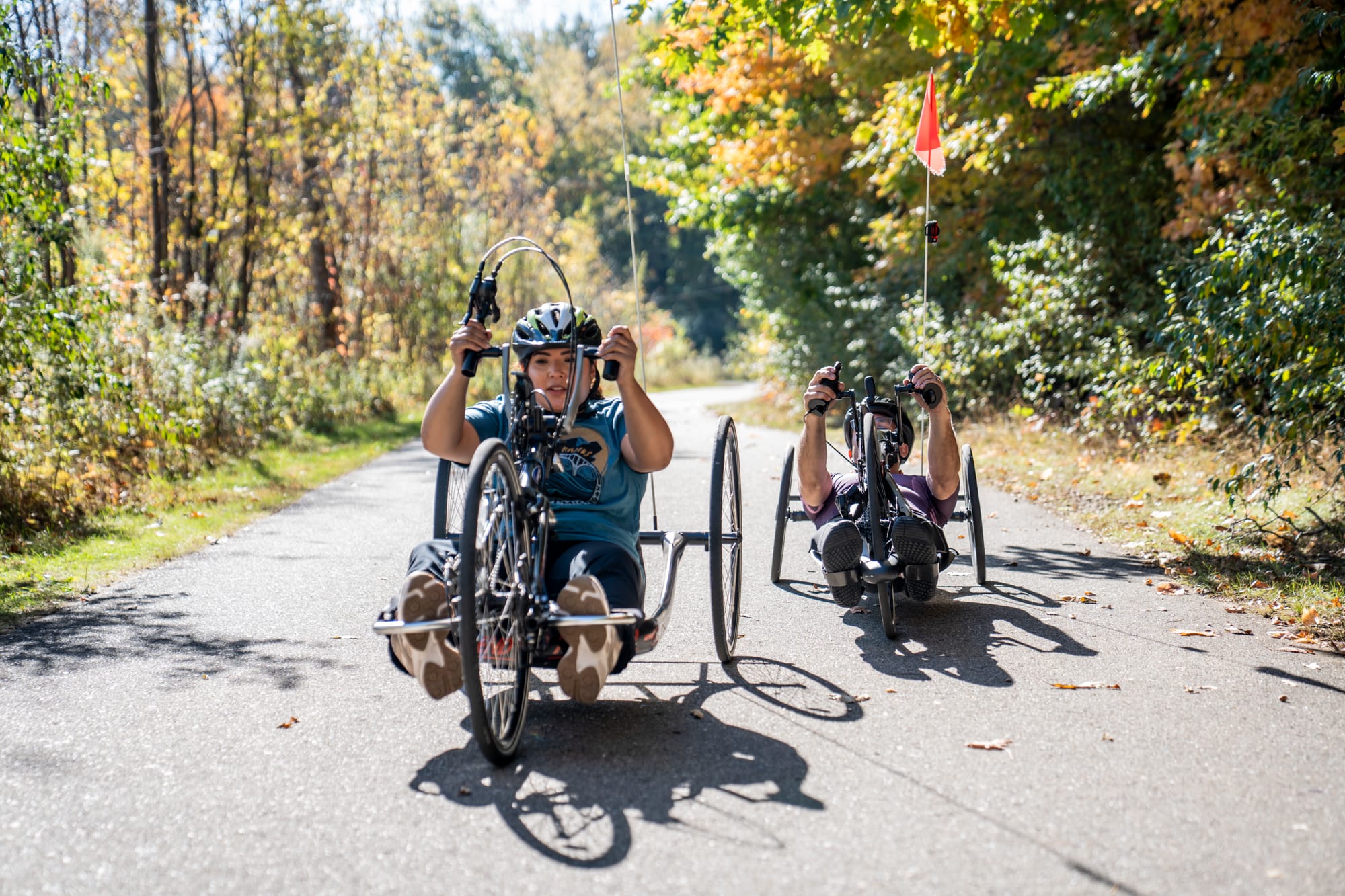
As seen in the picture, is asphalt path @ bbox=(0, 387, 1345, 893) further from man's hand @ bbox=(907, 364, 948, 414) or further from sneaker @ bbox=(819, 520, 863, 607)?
man's hand @ bbox=(907, 364, 948, 414)

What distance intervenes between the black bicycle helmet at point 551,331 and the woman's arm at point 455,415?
0.15 m

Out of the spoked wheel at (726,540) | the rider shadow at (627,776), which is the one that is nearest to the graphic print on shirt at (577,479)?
the spoked wheel at (726,540)

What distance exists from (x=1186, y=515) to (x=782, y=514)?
11.7 ft

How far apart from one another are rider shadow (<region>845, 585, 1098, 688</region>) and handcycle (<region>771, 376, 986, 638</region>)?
0.12m

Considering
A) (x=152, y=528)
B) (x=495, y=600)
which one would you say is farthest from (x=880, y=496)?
(x=152, y=528)

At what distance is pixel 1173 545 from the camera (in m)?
8.00

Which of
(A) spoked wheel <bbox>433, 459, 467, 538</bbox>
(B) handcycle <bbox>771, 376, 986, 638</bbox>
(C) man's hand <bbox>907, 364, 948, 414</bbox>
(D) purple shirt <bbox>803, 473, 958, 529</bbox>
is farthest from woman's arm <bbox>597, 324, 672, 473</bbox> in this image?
(D) purple shirt <bbox>803, 473, 958, 529</bbox>

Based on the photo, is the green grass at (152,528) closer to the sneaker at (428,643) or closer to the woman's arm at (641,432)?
the sneaker at (428,643)

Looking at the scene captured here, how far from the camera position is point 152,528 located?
9086 mm

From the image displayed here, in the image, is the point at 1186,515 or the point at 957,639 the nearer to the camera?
the point at 957,639

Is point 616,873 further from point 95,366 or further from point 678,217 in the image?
point 678,217

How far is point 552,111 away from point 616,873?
5175cm

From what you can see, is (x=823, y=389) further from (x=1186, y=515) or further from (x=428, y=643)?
(x=1186, y=515)

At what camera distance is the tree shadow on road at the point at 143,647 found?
17.3 ft
